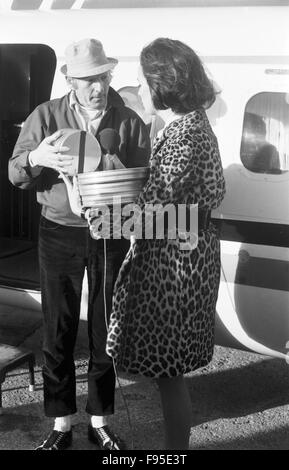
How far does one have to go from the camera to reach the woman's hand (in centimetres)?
261

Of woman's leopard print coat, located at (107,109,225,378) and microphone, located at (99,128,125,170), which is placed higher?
microphone, located at (99,128,125,170)

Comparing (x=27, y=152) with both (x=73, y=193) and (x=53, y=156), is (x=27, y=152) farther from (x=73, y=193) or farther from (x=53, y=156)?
(x=73, y=193)

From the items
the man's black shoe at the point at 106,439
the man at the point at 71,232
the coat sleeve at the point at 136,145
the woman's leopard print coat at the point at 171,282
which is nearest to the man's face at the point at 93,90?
the man at the point at 71,232

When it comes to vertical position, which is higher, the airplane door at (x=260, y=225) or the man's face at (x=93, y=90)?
the man's face at (x=93, y=90)

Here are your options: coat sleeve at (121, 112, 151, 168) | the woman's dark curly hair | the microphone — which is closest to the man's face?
coat sleeve at (121, 112, 151, 168)

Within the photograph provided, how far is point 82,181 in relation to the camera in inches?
99.5

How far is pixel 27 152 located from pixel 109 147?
1.37 ft

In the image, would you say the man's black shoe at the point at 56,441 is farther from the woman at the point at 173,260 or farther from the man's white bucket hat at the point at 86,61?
the man's white bucket hat at the point at 86,61

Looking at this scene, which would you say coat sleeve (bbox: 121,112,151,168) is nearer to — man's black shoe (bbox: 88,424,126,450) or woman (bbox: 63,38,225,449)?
woman (bbox: 63,38,225,449)

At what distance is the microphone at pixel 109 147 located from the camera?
2664 mm

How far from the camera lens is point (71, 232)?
2973mm

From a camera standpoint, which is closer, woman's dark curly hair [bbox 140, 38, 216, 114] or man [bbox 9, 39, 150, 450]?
woman's dark curly hair [bbox 140, 38, 216, 114]

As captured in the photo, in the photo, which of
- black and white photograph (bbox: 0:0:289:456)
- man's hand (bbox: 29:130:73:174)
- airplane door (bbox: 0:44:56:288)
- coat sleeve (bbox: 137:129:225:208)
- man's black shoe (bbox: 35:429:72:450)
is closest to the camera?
coat sleeve (bbox: 137:129:225:208)

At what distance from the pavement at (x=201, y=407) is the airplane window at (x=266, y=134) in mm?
1384
